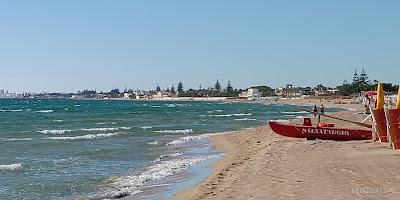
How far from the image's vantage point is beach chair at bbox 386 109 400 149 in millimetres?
15766

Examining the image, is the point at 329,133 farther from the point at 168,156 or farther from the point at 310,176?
the point at 310,176

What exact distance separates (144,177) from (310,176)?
→ 527 cm

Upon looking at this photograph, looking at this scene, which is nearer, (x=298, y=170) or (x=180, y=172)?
(x=298, y=170)

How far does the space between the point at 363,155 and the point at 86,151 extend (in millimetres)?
13211

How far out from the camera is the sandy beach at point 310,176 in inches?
389

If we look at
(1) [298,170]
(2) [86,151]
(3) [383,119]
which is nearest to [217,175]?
(1) [298,170]

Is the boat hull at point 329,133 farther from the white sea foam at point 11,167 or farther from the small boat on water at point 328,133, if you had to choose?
the white sea foam at point 11,167

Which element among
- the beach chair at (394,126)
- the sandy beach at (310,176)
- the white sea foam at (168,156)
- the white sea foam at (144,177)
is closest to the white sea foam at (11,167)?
the white sea foam at (144,177)

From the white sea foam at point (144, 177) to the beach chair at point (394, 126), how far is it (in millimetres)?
6442

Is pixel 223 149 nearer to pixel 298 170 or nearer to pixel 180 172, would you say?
pixel 180 172

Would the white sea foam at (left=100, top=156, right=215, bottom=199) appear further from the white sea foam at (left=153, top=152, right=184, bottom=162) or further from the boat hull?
the boat hull

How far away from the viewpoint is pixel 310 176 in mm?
11742

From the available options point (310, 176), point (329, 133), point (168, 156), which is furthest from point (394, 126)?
point (168, 156)

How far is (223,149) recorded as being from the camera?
2291 cm
